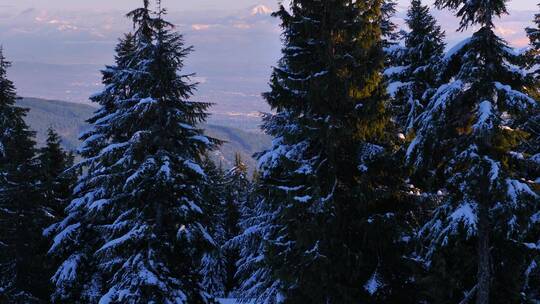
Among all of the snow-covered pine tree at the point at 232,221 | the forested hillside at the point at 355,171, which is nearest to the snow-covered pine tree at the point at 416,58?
the forested hillside at the point at 355,171

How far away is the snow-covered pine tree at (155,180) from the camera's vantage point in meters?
15.7

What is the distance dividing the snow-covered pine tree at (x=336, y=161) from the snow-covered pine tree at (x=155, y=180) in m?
4.38

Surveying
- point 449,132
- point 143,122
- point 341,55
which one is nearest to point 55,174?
point 143,122

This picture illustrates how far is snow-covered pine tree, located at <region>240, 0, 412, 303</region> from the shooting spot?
12.0 metres

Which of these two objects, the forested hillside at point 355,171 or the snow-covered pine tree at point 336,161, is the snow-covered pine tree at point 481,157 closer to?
the forested hillside at point 355,171

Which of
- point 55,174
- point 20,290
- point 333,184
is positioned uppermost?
point 333,184

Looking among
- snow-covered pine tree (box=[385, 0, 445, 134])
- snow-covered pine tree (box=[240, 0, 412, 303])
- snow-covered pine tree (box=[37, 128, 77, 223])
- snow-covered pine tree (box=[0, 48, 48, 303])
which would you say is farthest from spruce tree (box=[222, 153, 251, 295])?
snow-covered pine tree (box=[240, 0, 412, 303])

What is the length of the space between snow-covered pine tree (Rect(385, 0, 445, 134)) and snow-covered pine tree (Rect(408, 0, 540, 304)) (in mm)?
4277

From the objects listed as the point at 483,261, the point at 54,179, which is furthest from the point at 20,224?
the point at 483,261

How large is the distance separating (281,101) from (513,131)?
213 inches

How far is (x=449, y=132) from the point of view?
11.4 metres

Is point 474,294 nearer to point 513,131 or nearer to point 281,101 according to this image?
point 513,131

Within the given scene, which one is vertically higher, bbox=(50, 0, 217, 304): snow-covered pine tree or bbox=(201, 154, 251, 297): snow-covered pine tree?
bbox=(50, 0, 217, 304): snow-covered pine tree

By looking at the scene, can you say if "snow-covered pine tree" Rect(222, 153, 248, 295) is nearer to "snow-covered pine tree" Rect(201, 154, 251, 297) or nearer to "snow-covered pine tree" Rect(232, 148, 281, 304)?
"snow-covered pine tree" Rect(201, 154, 251, 297)
